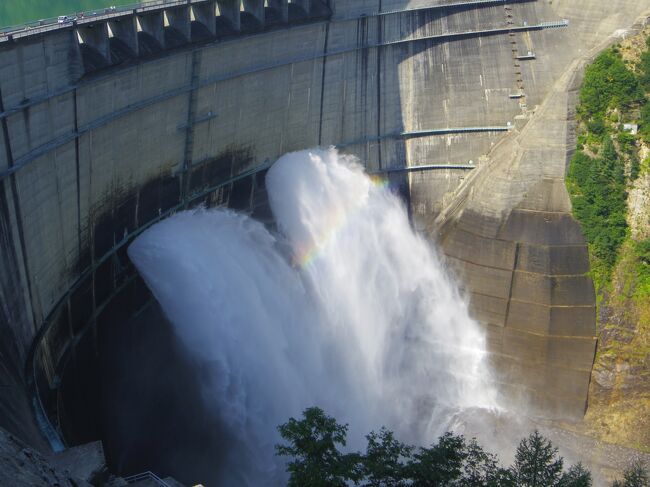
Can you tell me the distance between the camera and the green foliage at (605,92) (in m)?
33.2

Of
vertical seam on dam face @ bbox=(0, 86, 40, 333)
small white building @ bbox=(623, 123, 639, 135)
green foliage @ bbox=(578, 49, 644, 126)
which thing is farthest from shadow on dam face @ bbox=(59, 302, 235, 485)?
small white building @ bbox=(623, 123, 639, 135)

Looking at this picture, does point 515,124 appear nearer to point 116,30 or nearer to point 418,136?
point 418,136

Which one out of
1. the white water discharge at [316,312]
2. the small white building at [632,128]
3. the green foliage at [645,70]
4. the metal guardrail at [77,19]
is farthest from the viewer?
the green foliage at [645,70]

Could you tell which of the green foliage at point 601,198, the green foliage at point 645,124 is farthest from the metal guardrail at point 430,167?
the green foliage at point 645,124

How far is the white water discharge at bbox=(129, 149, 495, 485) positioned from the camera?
83.0 ft

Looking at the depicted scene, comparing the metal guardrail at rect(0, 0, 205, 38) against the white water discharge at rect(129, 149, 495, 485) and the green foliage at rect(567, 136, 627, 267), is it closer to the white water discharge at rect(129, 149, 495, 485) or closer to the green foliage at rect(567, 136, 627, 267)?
the white water discharge at rect(129, 149, 495, 485)

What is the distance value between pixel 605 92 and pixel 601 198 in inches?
160

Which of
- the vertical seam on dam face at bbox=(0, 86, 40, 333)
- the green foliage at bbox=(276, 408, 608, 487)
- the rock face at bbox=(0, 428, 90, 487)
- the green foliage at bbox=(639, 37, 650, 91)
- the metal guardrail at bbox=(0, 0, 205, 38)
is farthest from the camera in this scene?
the green foliage at bbox=(639, 37, 650, 91)

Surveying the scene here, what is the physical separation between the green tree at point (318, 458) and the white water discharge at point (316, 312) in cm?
983

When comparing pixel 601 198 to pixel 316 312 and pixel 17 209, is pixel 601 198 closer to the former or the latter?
pixel 316 312

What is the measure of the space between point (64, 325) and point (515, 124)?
61.1 ft

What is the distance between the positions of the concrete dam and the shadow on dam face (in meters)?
0.14

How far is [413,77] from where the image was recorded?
1339 inches

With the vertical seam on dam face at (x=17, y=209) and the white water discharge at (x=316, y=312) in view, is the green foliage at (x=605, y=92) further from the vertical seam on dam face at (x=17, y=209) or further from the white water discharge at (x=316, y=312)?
the vertical seam on dam face at (x=17, y=209)
